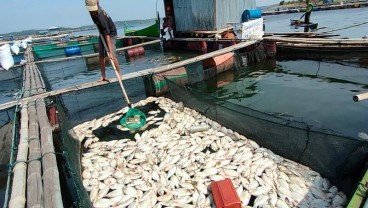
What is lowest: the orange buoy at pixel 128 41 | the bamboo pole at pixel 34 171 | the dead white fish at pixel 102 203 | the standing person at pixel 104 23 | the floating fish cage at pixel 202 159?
the dead white fish at pixel 102 203

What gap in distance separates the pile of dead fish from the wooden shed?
39.0ft

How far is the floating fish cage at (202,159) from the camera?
14.2ft

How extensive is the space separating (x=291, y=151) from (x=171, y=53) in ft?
53.4

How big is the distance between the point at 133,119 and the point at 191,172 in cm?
298

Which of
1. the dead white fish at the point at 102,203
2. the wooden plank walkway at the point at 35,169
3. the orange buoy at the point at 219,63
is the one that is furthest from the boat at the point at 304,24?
the dead white fish at the point at 102,203

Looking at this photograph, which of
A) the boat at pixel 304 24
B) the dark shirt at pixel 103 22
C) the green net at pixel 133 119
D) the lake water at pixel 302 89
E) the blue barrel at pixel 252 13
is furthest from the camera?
the boat at pixel 304 24

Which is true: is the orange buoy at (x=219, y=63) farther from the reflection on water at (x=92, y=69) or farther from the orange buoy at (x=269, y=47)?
the reflection on water at (x=92, y=69)

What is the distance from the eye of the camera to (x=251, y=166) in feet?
16.6

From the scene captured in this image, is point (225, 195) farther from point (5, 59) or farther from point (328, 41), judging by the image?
point (5, 59)

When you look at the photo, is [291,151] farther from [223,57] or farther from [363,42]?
[363,42]

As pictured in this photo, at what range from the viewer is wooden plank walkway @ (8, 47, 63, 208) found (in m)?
3.12

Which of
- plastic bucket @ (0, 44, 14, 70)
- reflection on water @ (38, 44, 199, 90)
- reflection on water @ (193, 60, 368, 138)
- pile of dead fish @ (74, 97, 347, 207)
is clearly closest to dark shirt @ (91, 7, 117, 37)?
pile of dead fish @ (74, 97, 347, 207)

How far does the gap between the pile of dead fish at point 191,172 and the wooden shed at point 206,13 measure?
39.0 feet

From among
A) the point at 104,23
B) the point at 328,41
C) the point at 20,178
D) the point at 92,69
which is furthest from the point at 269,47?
the point at 20,178
